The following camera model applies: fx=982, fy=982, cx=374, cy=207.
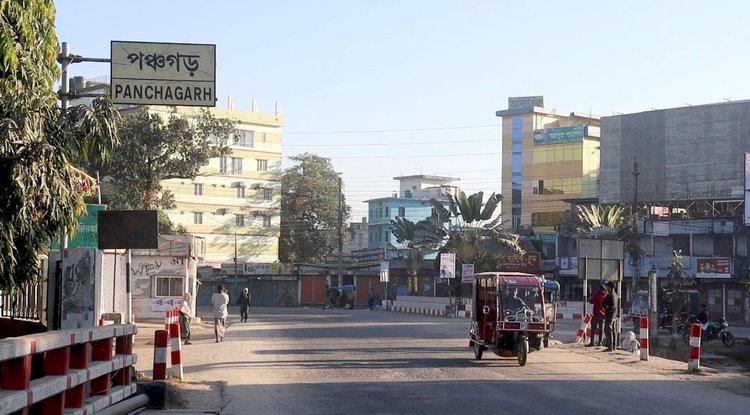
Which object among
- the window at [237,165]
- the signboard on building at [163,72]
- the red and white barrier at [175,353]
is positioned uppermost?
the window at [237,165]

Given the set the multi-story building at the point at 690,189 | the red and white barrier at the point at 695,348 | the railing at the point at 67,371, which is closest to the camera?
the railing at the point at 67,371

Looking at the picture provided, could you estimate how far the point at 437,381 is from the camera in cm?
1625

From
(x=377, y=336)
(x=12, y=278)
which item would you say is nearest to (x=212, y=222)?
(x=377, y=336)

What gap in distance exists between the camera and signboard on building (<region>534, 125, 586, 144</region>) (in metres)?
85.9

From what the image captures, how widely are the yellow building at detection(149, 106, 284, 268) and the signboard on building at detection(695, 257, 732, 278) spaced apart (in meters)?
38.1

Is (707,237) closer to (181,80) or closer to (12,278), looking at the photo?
(181,80)

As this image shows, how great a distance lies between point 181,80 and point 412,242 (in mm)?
49379

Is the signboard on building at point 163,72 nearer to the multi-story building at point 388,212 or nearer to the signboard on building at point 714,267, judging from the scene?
the signboard on building at point 714,267

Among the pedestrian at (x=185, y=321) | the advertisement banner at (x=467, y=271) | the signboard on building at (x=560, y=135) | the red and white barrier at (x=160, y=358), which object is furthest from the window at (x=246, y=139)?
the red and white barrier at (x=160, y=358)

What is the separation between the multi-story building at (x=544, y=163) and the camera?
8625 cm

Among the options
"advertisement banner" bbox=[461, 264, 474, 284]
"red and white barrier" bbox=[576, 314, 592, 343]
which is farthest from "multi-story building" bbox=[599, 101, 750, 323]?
"red and white barrier" bbox=[576, 314, 592, 343]

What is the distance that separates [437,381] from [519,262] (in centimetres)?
4849

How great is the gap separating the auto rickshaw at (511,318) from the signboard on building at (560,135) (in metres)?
66.5

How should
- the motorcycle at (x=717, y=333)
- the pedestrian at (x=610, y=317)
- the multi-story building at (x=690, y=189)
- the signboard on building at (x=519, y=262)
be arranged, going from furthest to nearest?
the signboard on building at (x=519, y=262) < the multi-story building at (x=690, y=189) < the motorcycle at (x=717, y=333) < the pedestrian at (x=610, y=317)
